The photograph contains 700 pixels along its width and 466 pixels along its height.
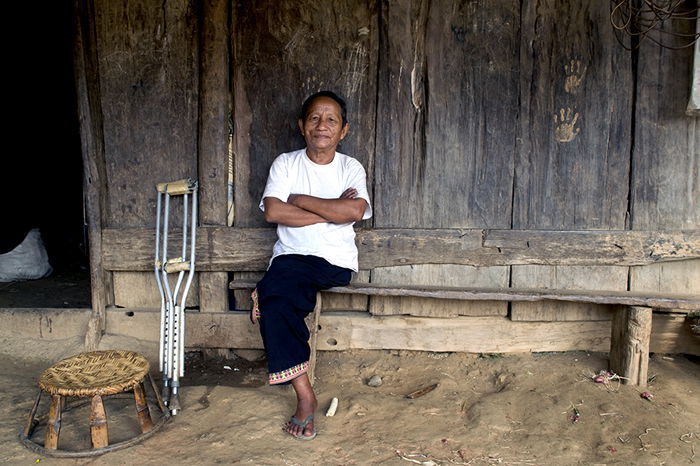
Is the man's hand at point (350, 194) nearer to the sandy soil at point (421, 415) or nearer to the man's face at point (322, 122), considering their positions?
the man's face at point (322, 122)

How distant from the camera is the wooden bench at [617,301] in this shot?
130 inches

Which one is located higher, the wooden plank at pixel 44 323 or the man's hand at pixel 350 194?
the man's hand at pixel 350 194

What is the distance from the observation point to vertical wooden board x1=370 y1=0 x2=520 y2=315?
348cm

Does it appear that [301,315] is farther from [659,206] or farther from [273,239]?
[659,206]

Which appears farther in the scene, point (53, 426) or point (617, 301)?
point (617, 301)

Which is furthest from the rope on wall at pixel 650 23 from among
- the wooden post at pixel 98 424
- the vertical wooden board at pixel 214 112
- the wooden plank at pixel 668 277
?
the wooden post at pixel 98 424

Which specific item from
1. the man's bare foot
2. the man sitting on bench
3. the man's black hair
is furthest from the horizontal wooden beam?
the man's bare foot

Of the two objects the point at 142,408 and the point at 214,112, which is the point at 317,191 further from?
the point at 142,408

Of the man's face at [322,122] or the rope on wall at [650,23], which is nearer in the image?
the man's face at [322,122]

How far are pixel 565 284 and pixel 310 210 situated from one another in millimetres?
1769

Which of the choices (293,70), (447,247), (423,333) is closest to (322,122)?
(293,70)

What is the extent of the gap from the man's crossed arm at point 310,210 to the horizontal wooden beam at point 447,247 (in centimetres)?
48

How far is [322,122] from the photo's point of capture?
10.4 ft

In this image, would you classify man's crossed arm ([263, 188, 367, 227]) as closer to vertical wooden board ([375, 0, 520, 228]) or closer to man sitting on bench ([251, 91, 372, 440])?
man sitting on bench ([251, 91, 372, 440])
